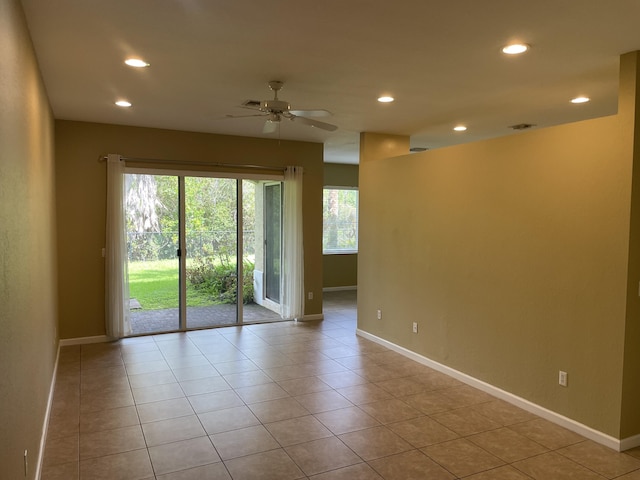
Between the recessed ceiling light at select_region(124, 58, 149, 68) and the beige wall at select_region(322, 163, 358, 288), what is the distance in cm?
636

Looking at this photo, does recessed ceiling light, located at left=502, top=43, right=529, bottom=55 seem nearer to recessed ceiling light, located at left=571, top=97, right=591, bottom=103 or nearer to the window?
recessed ceiling light, located at left=571, top=97, right=591, bottom=103

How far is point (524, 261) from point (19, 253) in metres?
3.45

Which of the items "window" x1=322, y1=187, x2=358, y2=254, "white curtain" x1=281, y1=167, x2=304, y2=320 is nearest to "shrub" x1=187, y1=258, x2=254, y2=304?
"white curtain" x1=281, y1=167, x2=304, y2=320

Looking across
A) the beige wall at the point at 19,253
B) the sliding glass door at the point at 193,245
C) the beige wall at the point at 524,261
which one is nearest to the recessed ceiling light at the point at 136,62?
the beige wall at the point at 19,253

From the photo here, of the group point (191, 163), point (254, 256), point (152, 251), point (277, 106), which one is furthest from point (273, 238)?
point (277, 106)

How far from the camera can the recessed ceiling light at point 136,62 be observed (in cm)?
328

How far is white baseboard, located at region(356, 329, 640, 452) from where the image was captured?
3172mm

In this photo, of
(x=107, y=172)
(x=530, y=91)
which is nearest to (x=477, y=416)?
(x=530, y=91)

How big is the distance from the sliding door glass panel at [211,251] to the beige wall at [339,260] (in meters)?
3.33

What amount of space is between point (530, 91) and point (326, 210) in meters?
6.04

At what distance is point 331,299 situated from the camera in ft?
29.1

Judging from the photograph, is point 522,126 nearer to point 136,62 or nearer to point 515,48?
point 515,48

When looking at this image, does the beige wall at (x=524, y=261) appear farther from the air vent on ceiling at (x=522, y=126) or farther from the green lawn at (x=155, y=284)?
the green lawn at (x=155, y=284)

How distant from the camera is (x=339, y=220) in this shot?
9.97 metres
